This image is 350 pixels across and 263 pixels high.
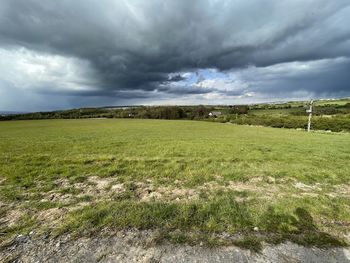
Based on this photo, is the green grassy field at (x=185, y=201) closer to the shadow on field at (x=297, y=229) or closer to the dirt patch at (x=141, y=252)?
the shadow on field at (x=297, y=229)

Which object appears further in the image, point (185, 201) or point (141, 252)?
point (185, 201)

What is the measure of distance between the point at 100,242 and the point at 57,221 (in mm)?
1387

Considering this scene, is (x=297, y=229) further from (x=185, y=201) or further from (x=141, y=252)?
(x=141, y=252)

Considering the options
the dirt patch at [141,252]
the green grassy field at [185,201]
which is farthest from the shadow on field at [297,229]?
the dirt patch at [141,252]

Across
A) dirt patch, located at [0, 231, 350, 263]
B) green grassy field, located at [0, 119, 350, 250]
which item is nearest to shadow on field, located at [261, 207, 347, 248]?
green grassy field, located at [0, 119, 350, 250]

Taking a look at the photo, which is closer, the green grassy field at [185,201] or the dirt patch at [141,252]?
the dirt patch at [141,252]

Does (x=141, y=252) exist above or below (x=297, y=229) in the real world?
above

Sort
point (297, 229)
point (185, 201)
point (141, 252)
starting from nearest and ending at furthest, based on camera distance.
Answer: point (141, 252)
point (297, 229)
point (185, 201)

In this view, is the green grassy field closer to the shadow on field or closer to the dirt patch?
the shadow on field

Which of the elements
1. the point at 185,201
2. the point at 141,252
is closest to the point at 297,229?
the point at 185,201

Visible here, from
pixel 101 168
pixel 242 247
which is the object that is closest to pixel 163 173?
pixel 101 168

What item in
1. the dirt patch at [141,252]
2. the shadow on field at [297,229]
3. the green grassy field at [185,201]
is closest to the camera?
the dirt patch at [141,252]

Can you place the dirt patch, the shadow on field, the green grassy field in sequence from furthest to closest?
the green grassy field → the shadow on field → the dirt patch

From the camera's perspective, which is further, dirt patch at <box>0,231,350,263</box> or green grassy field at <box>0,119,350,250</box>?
green grassy field at <box>0,119,350,250</box>
